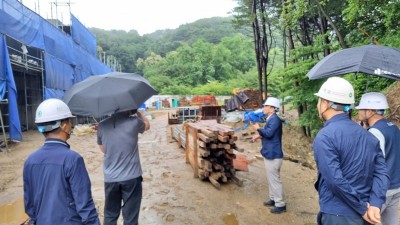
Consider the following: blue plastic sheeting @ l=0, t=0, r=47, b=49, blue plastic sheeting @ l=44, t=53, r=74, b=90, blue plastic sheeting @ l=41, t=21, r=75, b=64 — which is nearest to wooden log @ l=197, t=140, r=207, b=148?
blue plastic sheeting @ l=0, t=0, r=47, b=49

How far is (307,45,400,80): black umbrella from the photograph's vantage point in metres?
3.79

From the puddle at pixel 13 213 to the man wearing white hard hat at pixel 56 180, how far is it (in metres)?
3.37

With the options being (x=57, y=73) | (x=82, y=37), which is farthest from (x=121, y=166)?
(x=82, y=37)

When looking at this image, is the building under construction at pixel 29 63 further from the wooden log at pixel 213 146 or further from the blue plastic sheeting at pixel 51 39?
the wooden log at pixel 213 146

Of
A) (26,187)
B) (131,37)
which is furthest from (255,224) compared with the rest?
(131,37)

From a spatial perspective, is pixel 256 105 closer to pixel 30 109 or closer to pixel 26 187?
pixel 30 109

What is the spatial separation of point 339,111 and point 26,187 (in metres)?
2.70

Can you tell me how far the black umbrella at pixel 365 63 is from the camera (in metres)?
3.79

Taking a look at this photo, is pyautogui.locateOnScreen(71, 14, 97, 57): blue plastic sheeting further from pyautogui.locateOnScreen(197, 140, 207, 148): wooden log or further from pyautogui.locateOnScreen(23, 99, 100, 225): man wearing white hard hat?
pyautogui.locateOnScreen(23, 99, 100, 225): man wearing white hard hat

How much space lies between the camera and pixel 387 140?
3.23m

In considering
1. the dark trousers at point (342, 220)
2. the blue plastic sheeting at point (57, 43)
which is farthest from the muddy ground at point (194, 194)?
the blue plastic sheeting at point (57, 43)

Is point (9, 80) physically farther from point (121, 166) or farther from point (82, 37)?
point (82, 37)

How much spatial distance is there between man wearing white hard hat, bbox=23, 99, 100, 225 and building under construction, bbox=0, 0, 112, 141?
11147mm

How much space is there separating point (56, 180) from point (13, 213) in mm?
4390
